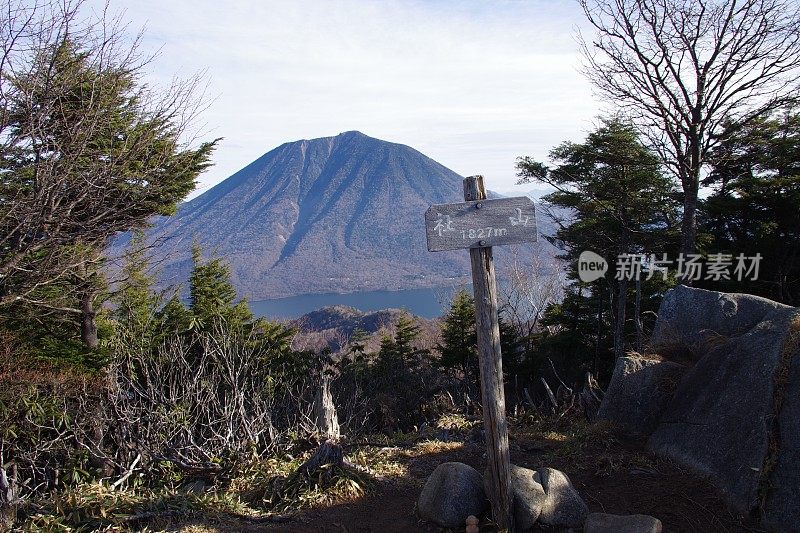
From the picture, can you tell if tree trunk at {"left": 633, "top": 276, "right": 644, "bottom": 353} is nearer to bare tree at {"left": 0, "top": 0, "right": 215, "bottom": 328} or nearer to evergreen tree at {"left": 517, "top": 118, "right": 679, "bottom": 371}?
evergreen tree at {"left": 517, "top": 118, "right": 679, "bottom": 371}

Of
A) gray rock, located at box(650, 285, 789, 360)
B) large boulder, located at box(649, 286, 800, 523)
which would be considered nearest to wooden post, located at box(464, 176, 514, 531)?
large boulder, located at box(649, 286, 800, 523)

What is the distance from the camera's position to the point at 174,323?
13203 millimetres

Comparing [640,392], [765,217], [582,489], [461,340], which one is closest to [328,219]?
[461,340]

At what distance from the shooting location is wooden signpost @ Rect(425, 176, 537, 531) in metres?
3.74

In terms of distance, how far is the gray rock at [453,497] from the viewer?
4.00 m

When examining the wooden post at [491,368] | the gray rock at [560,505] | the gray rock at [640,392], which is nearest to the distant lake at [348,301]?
the gray rock at [640,392]

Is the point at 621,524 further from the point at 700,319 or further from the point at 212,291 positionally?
the point at 212,291

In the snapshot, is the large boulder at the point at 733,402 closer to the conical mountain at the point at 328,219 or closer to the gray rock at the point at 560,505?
the gray rock at the point at 560,505

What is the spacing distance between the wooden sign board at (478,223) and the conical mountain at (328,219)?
2975 inches

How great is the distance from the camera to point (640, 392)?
565 centimetres

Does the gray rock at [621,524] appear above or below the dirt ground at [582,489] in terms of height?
above

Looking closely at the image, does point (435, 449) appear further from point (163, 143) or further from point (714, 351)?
point (163, 143)

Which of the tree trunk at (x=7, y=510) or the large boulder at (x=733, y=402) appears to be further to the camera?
the tree trunk at (x=7, y=510)

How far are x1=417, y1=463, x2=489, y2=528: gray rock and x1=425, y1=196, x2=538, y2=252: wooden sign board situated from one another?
1729 millimetres
